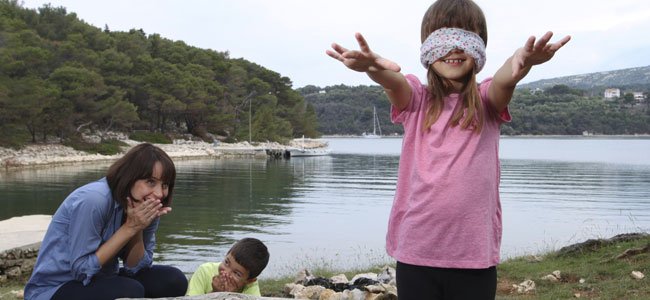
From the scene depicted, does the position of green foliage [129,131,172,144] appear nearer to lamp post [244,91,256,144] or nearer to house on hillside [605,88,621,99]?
lamp post [244,91,256,144]

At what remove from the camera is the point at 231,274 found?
12.1ft

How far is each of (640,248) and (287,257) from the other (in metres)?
5.87

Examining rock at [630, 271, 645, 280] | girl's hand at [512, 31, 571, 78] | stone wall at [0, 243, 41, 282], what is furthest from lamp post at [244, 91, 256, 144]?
girl's hand at [512, 31, 571, 78]

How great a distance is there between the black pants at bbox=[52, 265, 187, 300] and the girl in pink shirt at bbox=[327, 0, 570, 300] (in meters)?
1.54

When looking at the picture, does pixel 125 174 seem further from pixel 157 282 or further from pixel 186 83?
pixel 186 83

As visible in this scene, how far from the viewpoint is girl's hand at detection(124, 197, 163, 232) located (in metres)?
2.83

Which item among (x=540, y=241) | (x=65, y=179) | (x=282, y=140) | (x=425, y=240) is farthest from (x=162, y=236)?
(x=282, y=140)

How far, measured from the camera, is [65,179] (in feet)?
85.8

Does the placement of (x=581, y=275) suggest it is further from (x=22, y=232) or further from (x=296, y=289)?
(x=22, y=232)

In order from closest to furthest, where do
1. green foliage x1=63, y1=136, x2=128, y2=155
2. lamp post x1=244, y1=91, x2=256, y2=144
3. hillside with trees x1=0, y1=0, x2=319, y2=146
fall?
1. hillside with trees x1=0, y1=0, x2=319, y2=146
2. green foliage x1=63, y1=136, x2=128, y2=155
3. lamp post x1=244, y1=91, x2=256, y2=144

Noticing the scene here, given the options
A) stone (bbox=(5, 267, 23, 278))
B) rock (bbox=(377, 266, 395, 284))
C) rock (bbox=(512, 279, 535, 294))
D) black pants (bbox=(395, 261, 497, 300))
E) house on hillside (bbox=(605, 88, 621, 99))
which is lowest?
stone (bbox=(5, 267, 23, 278))

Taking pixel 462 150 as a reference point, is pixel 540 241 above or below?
below

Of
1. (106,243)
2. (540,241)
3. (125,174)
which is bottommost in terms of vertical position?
(540,241)

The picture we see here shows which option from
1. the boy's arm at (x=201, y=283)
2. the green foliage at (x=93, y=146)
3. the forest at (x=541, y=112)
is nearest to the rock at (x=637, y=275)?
the boy's arm at (x=201, y=283)
